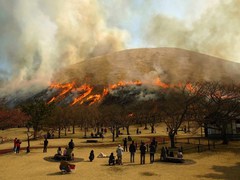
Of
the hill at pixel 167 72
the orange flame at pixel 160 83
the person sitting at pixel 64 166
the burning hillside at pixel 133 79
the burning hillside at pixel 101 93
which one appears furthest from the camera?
the hill at pixel 167 72

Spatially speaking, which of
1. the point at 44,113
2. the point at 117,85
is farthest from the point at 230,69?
the point at 44,113

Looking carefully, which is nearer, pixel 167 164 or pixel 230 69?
pixel 167 164

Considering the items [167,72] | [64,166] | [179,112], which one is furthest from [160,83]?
[64,166]

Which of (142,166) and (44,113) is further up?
(44,113)

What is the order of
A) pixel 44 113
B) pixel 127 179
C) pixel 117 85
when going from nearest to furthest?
pixel 127 179
pixel 44 113
pixel 117 85

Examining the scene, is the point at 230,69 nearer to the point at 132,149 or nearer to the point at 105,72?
the point at 105,72

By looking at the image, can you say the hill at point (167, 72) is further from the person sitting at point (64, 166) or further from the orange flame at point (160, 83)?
the person sitting at point (64, 166)

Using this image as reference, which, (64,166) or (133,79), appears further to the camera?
(133,79)

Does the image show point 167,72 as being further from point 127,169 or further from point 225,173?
point 127,169

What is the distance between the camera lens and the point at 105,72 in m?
195

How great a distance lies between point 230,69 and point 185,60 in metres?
34.0

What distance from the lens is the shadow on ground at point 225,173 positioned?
2006 centimetres

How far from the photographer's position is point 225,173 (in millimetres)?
21453

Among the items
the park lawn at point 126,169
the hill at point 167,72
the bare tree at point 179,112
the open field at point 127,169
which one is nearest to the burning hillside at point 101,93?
the hill at point 167,72
